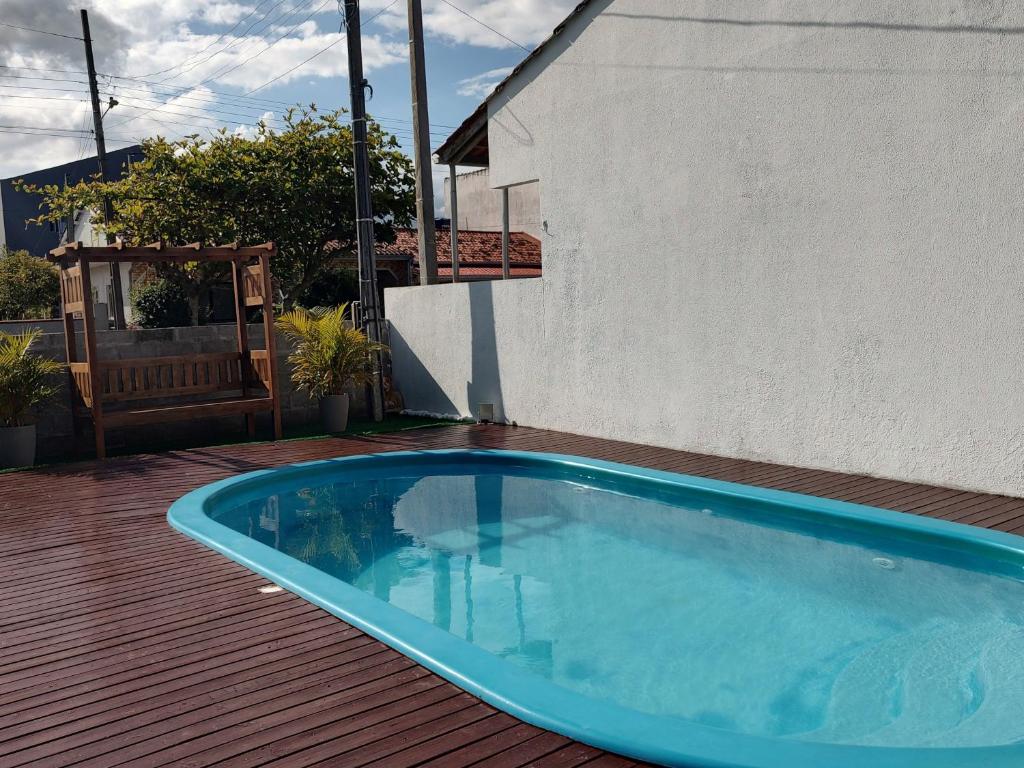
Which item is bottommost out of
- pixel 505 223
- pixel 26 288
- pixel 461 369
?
pixel 461 369

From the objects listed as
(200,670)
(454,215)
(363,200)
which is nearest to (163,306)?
(363,200)

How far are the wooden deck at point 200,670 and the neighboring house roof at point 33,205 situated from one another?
3795 centimetres

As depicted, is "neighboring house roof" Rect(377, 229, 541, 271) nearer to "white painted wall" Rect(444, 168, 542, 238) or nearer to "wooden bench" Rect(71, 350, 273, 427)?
"white painted wall" Rect(444, 168, 542, 238)

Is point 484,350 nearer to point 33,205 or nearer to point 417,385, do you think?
point 417,385

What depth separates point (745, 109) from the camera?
7.84m

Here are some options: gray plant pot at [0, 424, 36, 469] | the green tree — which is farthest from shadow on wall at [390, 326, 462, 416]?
the green tree

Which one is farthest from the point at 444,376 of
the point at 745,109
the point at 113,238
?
the point at 113,238

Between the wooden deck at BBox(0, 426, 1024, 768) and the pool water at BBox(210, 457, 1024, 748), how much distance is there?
54cm

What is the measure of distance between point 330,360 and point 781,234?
5.80 metres

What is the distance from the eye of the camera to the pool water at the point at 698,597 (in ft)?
13.3

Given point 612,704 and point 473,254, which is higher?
point 473,254

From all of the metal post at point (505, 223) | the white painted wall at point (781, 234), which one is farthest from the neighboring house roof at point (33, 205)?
the white painted wall at point (781, 234)

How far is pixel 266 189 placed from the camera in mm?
18312

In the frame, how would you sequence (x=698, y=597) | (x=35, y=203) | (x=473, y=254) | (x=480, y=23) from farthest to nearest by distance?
1. (x=35, y=203)
2. (x=473, y=254)
3. (x=480, y=23)
4. (x=698, y=597)
